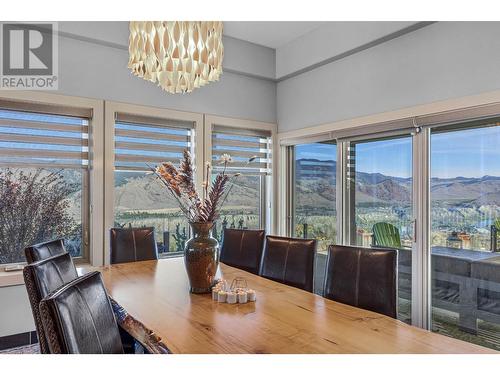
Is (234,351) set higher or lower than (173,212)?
lower

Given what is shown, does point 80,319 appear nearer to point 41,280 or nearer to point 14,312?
point 41,280

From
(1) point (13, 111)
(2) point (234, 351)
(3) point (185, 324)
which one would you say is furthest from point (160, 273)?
(1) point (13, 111)

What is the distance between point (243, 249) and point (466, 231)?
169 centimetres

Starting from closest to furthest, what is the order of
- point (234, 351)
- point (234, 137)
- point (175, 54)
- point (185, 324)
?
point (234, 351) → point (185, 324) → point (175, 54) → point (234, 137)

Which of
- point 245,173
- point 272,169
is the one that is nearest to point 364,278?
point 245,173

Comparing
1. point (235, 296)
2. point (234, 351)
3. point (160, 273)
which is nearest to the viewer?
point (234, 351)

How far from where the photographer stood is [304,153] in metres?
4.17

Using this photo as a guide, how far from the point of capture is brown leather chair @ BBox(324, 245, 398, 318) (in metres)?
1.84

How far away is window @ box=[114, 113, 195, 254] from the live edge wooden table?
1.58m

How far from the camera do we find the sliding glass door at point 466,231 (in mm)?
2543

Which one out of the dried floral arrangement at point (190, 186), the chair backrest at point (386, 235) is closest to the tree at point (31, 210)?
the dried floral arrangement at point (190, 186)

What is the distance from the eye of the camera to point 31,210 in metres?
3.09

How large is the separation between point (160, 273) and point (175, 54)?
4.51 ft
